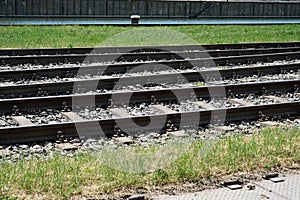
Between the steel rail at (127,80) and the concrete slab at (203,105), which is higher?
the steel rail at (127,80)

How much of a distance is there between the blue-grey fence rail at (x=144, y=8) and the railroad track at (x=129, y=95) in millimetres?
25160

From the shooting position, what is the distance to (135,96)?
421 inches

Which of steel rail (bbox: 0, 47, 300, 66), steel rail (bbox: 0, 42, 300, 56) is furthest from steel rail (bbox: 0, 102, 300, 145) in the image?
steel rail (bbox: 0, 42, 300, 56)

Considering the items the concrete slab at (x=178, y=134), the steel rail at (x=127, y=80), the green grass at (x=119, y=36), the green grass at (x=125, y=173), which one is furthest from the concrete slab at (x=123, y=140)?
the green grass at (x=119, y=36)

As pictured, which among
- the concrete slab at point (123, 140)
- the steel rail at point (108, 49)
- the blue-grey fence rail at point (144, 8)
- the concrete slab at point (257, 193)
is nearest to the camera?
the concrete slab at point (257, 193)

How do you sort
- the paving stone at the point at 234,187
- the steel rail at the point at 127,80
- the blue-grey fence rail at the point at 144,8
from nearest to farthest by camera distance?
the paving stone at the point at 234,187 → the steel rail at the point at 127,80 → the blue-grey fence rail at the point at 144,8

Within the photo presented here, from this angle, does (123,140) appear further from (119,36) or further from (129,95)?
(119,36)

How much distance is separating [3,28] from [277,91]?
15002 millimetres

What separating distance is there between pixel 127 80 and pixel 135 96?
1700 millimetres

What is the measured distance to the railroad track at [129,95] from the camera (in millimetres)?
8905

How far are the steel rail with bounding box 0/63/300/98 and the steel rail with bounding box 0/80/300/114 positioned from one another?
1.25 m

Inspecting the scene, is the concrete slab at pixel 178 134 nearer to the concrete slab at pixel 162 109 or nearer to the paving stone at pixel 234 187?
the concrete slab at pixel 162 109

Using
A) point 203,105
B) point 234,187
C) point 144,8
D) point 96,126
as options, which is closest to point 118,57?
point 203,105

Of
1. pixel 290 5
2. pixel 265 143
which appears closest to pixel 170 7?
pixel 290 5
